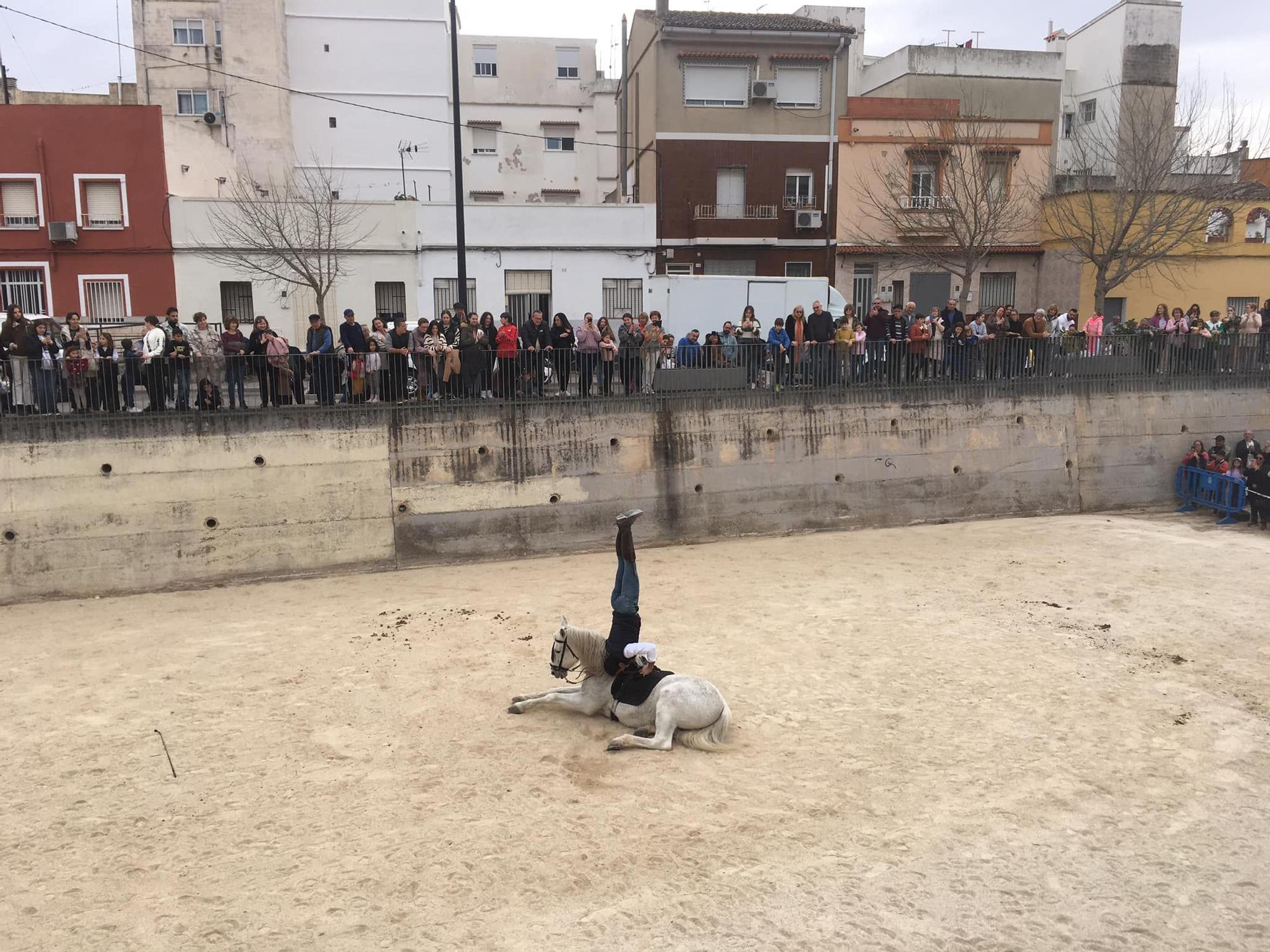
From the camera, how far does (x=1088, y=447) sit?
21.9 m

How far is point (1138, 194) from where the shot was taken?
26.7m

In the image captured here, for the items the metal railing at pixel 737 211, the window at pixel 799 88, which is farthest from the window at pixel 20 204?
the window at pixel 799 88

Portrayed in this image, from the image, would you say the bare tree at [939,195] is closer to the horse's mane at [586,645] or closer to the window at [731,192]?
the window at [731,192]

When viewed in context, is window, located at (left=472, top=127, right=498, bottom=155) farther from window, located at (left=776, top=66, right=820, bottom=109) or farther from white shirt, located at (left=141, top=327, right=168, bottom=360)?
white shirt, located at (left=141, top=327, right=168, bottom=360)

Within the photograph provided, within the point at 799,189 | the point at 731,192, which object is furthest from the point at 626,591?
the point at 799,189

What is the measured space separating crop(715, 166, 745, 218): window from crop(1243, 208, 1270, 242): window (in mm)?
16243

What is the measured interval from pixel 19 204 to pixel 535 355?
16.3 meters

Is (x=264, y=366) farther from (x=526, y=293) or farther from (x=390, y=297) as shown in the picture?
(x=526, y=293)

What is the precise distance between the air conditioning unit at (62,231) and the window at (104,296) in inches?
40.4

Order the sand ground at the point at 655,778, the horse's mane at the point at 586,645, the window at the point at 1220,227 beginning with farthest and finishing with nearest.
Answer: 1. the window at the point at 1220,227
2. the horse's mane at the point at 586,645
3. the sand ground at the point at 655,778

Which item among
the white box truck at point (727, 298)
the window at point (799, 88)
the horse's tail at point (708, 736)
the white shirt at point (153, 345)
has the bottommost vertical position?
the horse's tail at point (708, 736)

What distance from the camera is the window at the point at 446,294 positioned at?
26.6 metres

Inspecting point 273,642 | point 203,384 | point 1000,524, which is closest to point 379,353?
point 203,384

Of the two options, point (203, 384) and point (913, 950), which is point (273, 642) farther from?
point (913, 950)
